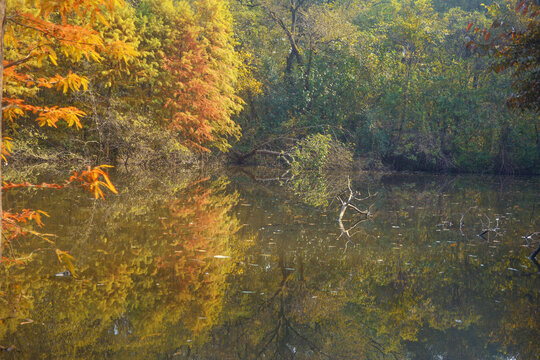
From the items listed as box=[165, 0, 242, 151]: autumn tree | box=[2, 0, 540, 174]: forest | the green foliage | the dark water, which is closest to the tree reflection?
the dark water

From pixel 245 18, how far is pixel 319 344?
30423mm

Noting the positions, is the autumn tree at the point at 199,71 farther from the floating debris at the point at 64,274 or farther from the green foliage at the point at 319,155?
the floating debris at the point at 64,274

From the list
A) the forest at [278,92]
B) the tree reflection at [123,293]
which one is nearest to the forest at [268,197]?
the tree reflection at [123,293]

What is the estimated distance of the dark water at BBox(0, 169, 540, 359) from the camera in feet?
13.8

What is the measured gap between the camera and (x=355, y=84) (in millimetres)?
29953

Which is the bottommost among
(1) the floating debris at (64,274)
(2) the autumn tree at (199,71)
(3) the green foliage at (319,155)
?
(3) the green foliage at (319,155)

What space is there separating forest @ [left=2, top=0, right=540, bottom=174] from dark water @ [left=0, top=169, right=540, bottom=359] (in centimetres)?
1173

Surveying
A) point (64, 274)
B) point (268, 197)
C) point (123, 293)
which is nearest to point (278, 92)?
point (268, 197)

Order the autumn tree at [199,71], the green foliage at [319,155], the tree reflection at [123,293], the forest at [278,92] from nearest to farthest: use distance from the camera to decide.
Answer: the tree reflection at [123,293], the forest at [278,92], the autumn tree at [199,71], the green foliage at [319,155]

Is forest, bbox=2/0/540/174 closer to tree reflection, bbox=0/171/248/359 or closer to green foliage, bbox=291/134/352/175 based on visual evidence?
green foliage, bbox=291/134/352/175

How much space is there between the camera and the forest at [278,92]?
870 inches

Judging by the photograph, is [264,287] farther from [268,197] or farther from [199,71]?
[199,71]

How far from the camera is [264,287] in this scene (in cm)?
564

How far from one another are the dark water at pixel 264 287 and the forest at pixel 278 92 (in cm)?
1173
